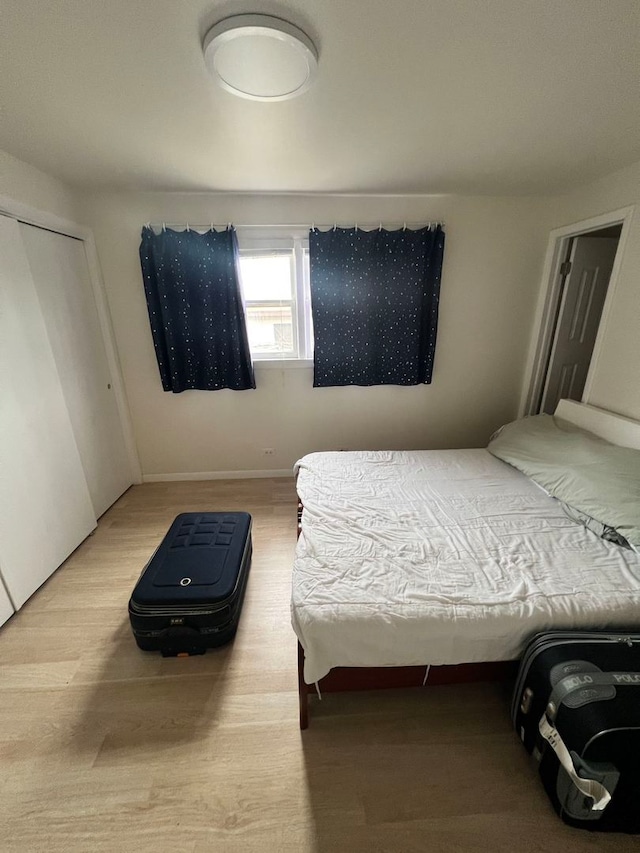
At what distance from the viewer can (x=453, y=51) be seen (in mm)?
1124

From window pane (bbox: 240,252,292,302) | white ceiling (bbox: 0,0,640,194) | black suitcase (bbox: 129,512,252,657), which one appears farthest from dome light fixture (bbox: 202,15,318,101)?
black suitcase (bbox: 129,512,252,657)

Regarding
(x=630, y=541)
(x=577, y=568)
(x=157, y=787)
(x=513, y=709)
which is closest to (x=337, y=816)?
(x=157, y=787)

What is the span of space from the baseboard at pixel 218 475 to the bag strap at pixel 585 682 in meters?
2.40

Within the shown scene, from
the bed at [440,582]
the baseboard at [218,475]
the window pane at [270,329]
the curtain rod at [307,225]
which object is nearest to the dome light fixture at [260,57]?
the curtain rod at [307,225]

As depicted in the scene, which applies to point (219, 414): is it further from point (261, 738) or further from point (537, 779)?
point (537, 779)

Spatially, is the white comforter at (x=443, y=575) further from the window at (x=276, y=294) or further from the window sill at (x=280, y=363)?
the window at (x=276, y=294)

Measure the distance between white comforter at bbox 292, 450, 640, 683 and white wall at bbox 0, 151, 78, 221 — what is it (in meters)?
2.31

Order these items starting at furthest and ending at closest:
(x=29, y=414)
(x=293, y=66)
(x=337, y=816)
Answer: (x=29, y=414), (x=293, y=66), (x=337, y=816)

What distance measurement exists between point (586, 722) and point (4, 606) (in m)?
2.48

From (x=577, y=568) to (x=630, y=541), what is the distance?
12.2 inches

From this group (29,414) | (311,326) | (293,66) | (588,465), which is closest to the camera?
(293,66)

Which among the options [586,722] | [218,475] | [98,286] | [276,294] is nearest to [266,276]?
[276,294]

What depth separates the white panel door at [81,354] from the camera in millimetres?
2035

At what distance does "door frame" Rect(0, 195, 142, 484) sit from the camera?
72.5 inches
